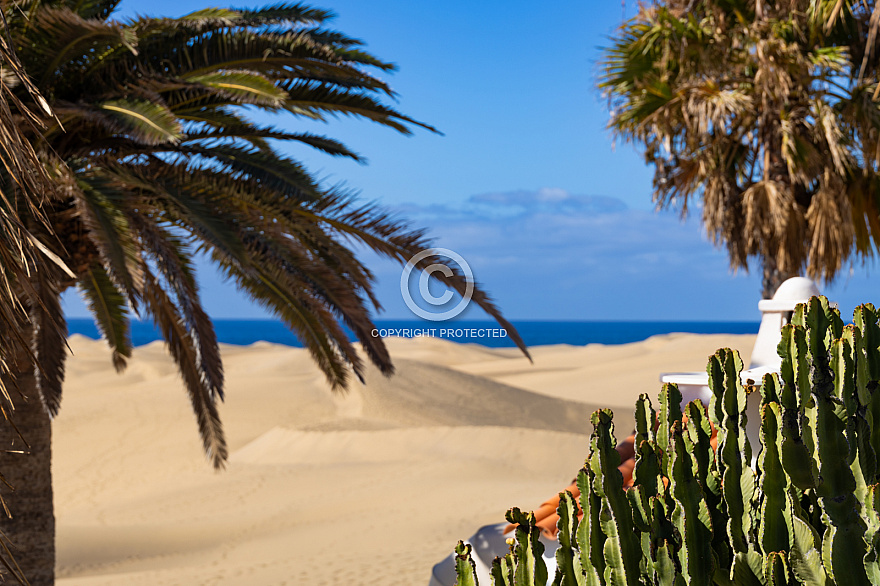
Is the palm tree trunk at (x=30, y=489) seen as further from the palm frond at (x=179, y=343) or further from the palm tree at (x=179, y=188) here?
the palm frond at (x=179, y=343)

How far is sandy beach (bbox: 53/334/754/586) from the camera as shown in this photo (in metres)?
9.85

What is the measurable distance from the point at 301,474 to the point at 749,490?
13.9 meters

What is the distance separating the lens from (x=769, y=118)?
31.2 feet

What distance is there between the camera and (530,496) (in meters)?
12.4

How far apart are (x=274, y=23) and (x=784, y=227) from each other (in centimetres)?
677

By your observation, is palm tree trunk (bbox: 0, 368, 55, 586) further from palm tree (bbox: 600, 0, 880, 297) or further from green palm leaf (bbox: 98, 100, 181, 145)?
palm tree (bbox: 600, 0, 880, 297)

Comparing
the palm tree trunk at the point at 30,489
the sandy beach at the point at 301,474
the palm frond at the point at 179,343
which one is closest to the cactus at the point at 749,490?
the palm frond at the point at 179,343

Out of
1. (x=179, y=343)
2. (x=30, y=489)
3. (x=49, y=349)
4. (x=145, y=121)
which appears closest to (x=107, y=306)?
(x=179, y=343)

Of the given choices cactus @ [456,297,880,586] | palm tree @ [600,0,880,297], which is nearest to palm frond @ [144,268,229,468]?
cactus @ [456,297,880,586]

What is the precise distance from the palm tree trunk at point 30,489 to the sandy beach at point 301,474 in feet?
9.48

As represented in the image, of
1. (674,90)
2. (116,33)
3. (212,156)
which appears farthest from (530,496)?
(116,33)

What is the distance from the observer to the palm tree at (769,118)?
353 inches

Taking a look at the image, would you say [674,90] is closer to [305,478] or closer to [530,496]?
[530,496]

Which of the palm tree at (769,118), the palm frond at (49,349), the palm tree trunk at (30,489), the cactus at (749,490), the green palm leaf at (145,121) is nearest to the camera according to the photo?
the cactus at (749,490)
